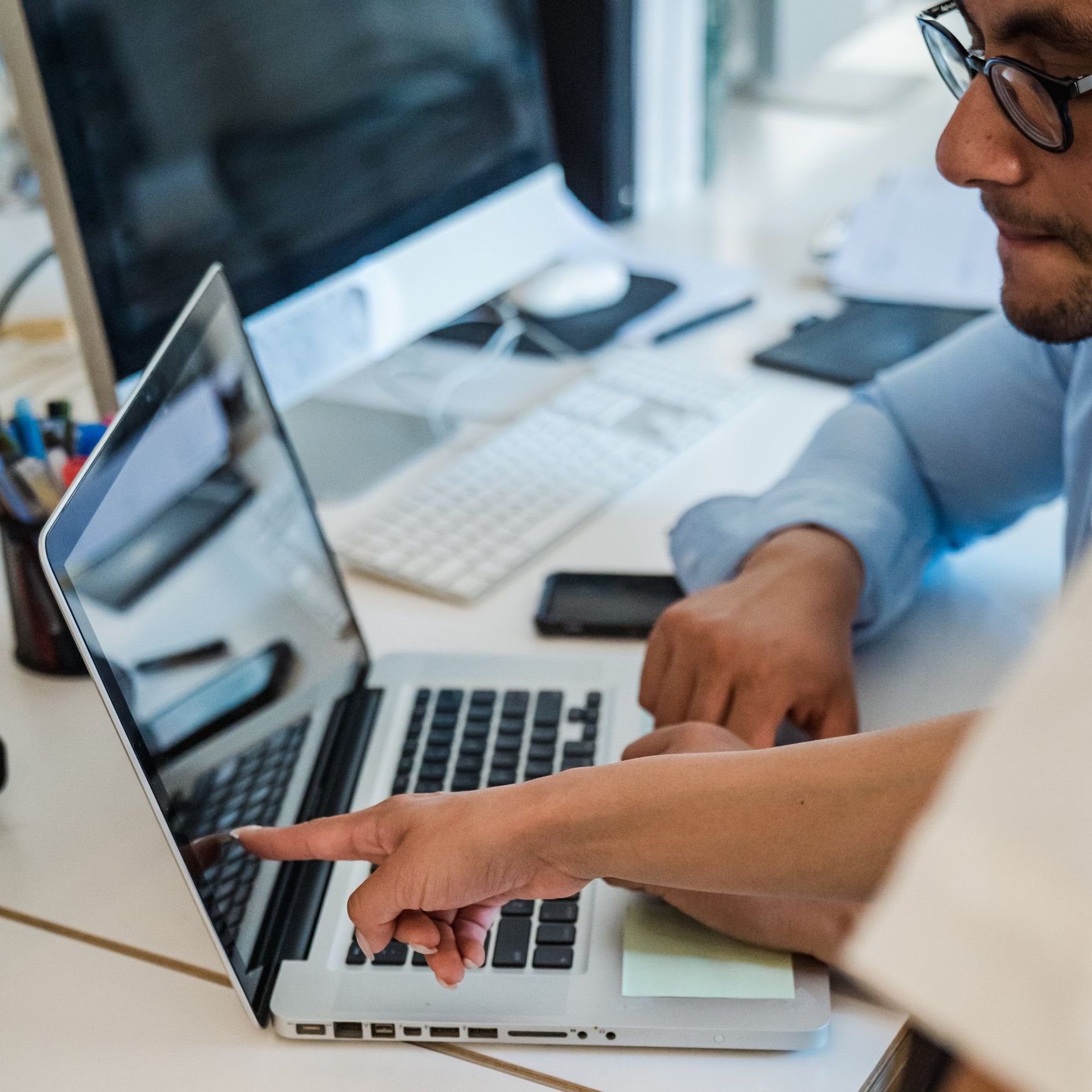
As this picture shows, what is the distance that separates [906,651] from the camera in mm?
858

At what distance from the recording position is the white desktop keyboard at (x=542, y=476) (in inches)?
38.0

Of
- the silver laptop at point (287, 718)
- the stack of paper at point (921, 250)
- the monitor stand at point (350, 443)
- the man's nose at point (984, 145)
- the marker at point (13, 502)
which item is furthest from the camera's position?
the stack of paper at point (921, 250)

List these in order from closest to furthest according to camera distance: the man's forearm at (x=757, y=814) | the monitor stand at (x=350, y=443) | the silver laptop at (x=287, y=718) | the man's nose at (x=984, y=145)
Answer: the man's forearm at (x=757, y=814)
the silver laptop at (x=287, y=718)
the man's nose at (x=984, y=145)
the monitor stand at (x=350, y=443)

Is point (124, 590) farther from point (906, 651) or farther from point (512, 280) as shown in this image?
point (512, 280)

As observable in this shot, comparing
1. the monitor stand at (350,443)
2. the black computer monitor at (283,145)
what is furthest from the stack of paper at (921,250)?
the monitor stand at (350,443)

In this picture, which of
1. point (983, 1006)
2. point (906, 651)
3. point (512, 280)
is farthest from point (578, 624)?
point (983, 1006)

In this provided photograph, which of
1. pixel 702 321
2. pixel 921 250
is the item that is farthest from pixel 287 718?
pixel 921 250

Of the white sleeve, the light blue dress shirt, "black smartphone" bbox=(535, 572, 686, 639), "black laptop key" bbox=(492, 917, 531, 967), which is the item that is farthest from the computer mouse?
the white sleeve

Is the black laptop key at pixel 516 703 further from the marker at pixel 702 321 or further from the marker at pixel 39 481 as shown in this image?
the marker at pixel 702 321

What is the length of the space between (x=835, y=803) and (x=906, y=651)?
1.39ft

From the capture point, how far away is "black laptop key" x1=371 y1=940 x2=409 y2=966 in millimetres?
622

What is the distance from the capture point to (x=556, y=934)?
624 mm

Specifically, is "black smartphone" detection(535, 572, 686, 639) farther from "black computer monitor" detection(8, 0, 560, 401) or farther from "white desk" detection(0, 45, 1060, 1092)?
"black computer monitor" detection(8, 0, 560, 401)

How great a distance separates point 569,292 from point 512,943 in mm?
876
